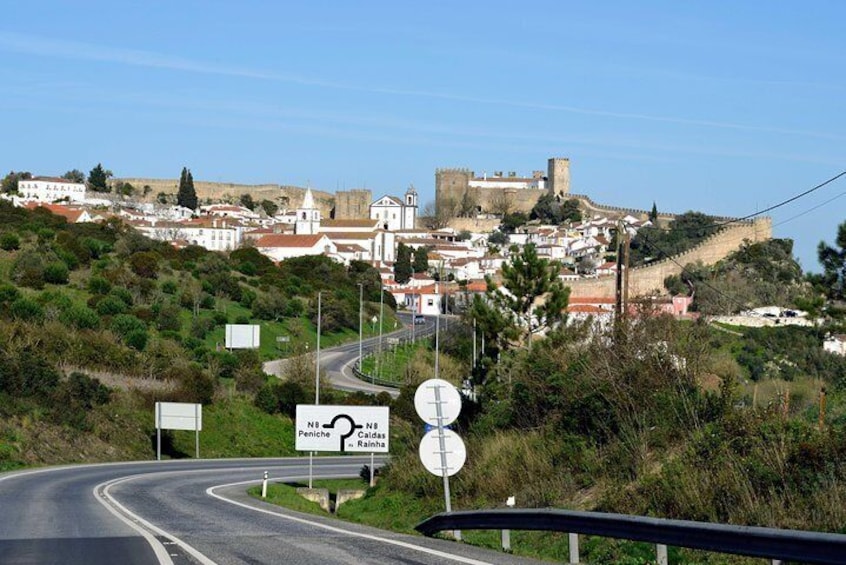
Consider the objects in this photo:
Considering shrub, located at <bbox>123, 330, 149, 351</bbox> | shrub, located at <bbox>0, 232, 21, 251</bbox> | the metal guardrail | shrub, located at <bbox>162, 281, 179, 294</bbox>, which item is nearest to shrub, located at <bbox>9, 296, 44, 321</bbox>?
shrub, located at <bbox>123, 330, 149, 351</bbox>

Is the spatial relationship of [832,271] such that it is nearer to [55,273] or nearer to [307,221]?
[55,273]

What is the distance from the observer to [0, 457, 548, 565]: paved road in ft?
37.0

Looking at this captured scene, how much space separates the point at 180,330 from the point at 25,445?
32.4 meters

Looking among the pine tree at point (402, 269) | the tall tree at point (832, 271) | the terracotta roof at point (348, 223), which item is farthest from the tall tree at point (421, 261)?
the tall tree at point (832, 271)

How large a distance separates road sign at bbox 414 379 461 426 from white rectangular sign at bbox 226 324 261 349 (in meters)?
54.3

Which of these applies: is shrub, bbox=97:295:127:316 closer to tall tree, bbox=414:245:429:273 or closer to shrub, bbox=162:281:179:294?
shrub, bbox=162:281:179:294

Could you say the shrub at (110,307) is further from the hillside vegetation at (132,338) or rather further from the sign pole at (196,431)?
the sign pole at (196,431)

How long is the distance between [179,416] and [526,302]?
11898 mm

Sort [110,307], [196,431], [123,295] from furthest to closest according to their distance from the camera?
1. [123,295]
2. [110,307]
3. [196,431]

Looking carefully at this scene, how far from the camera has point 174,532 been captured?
14.2m

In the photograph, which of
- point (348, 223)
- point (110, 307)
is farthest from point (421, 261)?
point (110, 307)

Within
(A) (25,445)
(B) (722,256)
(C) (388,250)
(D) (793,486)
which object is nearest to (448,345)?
(A) (25,445)

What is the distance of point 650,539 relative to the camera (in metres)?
9.70

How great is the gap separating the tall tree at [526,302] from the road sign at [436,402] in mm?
27375
